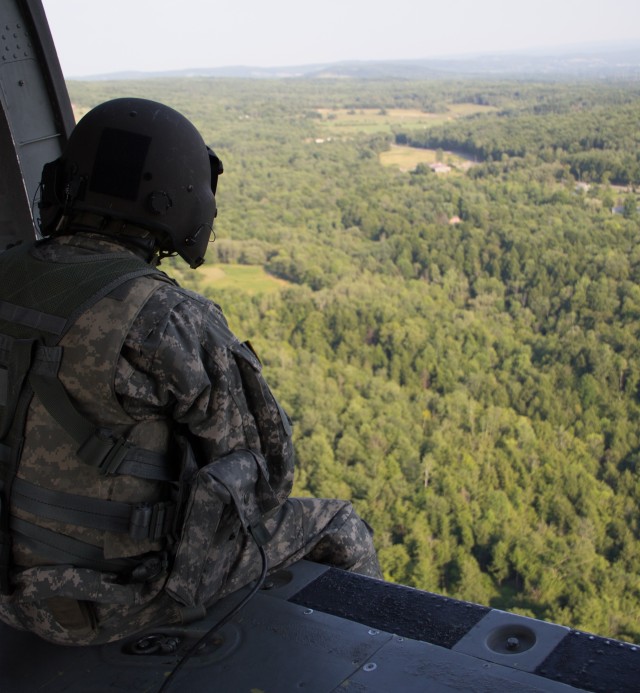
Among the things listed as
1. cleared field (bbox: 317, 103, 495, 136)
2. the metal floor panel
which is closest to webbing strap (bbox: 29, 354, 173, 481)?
the metal floor panel

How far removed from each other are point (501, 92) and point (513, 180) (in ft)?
145

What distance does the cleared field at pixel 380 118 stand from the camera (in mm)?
96625

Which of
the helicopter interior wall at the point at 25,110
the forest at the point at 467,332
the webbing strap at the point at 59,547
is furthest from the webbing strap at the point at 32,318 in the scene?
the forest at the point at 467,332

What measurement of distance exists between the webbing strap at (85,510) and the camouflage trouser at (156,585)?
0.12 meters

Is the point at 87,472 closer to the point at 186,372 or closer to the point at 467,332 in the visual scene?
the point at 186,372

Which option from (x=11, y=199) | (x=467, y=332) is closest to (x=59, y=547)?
(x=11, y=199)

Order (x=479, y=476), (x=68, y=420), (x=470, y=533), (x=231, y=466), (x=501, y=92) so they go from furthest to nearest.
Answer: (x=501, y=92) → (x=479, y=476) → (x=470, y=533) → (x=231, y=466) → (x=68, y=420)

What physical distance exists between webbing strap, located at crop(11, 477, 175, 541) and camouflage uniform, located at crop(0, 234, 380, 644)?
0.05 feet

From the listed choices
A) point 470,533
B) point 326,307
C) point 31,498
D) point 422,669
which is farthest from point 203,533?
point 326,307

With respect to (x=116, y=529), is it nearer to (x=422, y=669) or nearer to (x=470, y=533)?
(x=422, y=669)

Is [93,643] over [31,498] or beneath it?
beneath

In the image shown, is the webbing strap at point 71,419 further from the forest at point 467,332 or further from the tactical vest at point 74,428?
the forest at point 467,332

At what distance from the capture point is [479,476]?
37312mm

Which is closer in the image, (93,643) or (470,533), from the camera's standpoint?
(93,643)
